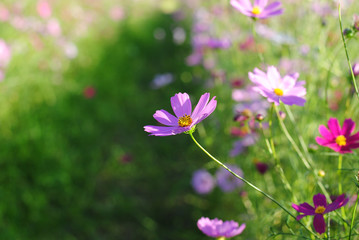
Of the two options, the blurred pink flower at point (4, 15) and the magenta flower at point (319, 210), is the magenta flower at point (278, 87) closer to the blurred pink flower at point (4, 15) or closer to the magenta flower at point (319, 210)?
the magenta flower at point (319, 210)

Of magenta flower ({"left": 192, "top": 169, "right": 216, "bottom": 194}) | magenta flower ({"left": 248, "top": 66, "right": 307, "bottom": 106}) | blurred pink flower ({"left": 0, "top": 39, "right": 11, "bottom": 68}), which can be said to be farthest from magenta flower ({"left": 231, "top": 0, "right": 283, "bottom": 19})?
blurred pink flower ({"left": 0, "top": 39, "right": 11, "bottom": 68})

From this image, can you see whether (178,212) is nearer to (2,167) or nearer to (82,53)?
(2,167)

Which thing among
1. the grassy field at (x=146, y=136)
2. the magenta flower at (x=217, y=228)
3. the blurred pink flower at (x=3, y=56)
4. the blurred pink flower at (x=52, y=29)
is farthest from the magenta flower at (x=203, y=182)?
the blurred pink flower at (x=52, y=29)

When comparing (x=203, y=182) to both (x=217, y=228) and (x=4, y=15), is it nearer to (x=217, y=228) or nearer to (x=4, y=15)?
(x=217, y=228)

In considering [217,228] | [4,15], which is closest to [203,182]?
[217,228]

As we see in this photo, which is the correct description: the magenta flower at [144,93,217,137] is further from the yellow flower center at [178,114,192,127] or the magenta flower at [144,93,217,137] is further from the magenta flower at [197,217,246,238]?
the magenta flower at [197,217,246,238]

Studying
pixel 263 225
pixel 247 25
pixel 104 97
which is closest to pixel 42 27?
pixel 104 97

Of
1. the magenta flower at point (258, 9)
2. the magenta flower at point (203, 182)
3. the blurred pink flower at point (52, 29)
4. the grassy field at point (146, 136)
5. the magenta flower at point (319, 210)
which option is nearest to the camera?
the magenta flower at point (319, 210)
